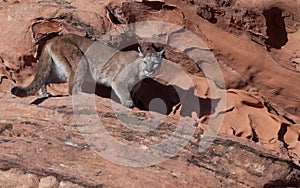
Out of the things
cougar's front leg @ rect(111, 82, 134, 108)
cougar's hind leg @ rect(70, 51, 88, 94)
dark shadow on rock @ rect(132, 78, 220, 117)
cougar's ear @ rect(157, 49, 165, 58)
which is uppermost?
cougar's ear @ rect(157, 49, 165, 58)

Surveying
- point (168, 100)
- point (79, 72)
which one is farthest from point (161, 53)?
point (79, 72)

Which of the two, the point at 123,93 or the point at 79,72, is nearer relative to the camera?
the point at 79,72

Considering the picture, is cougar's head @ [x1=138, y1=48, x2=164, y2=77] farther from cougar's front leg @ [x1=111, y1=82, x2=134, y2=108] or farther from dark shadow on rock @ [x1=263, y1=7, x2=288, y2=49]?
dark shadow on rock @ [x1=263, y1=7, x2=288, y2=49]

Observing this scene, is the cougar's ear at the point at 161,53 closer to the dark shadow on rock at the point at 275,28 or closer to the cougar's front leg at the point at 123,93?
the cougar's front leg at the point at 123,93

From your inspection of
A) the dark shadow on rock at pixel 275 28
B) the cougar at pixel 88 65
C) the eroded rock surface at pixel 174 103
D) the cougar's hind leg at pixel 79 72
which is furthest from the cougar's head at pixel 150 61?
the dark shadow on rock at pixel 275 28

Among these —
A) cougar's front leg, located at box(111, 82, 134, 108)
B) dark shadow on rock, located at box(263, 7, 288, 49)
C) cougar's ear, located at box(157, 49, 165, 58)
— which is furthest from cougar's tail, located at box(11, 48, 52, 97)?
dark shadow on rock, located at box(263, 7, 288, 49)

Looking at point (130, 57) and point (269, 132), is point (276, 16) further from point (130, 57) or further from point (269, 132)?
point (130, 57)

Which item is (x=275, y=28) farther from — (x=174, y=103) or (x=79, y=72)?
(x=79, y=72)
